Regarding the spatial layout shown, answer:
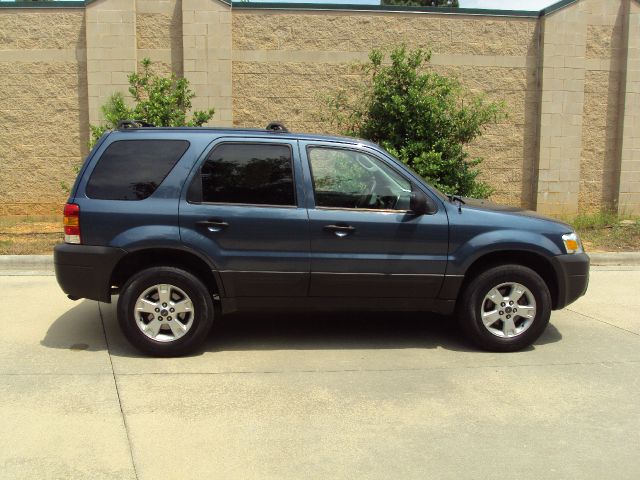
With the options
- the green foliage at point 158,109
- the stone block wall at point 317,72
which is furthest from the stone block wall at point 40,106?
the green foliage at point 158,109

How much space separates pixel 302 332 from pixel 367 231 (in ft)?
4.78

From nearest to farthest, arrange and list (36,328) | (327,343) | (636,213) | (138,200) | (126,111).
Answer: (138,200) → (327,343) → (36,328) → (126,111) → (636,213)

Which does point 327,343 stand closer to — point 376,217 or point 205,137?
point 376,217

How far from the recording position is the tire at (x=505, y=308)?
18.0 ft

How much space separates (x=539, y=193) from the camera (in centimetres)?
1379

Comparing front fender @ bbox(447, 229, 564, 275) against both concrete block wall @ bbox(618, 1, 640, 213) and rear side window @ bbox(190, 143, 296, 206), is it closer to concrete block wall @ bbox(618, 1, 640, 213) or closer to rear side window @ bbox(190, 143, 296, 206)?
rear side window @ bbox(190, 143, 296, 206)

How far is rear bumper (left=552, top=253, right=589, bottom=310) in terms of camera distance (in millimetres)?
5559

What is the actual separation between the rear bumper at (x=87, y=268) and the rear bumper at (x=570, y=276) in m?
3.86

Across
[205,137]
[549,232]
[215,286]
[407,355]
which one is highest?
[205,137]

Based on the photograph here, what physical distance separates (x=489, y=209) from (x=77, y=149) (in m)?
10.4

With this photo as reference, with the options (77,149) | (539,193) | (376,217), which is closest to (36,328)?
(376,217)

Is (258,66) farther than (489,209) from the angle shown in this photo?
Yes

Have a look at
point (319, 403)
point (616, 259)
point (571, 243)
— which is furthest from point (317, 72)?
point (319, 403)

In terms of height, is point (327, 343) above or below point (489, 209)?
below
